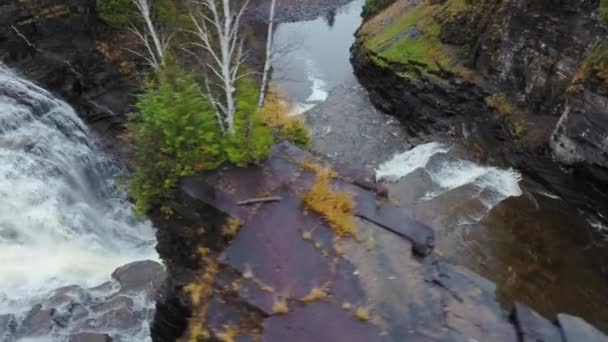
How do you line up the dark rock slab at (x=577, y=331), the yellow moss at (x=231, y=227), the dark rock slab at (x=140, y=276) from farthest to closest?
the dark rock slab at (x=140, y=276) → the yellow moss at (x=231, y=227) → the dark rock slab at (x=577, y=331)

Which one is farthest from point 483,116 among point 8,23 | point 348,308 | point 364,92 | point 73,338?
point 8,23

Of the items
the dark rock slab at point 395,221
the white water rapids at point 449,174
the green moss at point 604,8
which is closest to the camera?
the dark rock slab at point 395,221

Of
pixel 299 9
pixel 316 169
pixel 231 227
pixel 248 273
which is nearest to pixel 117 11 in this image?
pixel 316 169

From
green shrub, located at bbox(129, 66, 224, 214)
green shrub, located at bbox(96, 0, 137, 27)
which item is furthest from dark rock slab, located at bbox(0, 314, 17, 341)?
green shrub, located at bbox(96, 0, 137, 27)

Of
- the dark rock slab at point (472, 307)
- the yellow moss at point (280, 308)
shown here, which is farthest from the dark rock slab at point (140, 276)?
the dark rock slab at point (472, 307)

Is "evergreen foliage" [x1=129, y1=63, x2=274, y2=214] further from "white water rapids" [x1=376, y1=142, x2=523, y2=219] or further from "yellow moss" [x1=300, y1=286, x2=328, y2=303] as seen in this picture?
"white water rapids" [x1=376, y1=142, x2=523, y2=219]

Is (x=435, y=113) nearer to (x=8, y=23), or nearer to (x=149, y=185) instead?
(x=149, y=185)

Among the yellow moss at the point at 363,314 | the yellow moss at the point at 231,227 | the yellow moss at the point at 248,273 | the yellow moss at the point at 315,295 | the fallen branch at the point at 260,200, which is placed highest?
the fallen branch at the point at 260,200

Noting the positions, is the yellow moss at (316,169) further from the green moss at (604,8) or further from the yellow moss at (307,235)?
the green moss at (604,8)
